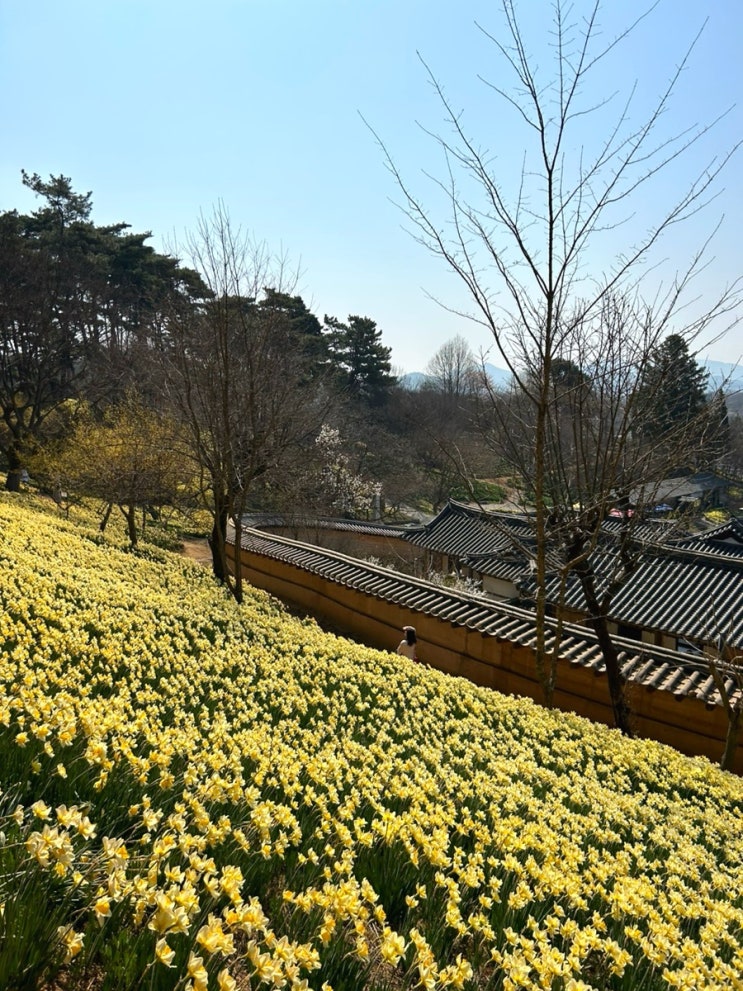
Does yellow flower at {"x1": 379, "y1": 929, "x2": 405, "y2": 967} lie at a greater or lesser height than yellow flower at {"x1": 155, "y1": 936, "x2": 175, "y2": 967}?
lesser

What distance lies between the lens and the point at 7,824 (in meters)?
2.06

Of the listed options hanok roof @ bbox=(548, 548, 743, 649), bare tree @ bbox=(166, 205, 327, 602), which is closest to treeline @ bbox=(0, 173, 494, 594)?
bare tree @ bbox=(166, 205, 327, 602)

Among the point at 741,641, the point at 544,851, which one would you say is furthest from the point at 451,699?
the point at 741,641

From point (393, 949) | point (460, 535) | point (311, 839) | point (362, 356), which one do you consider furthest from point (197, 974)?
point (362, 356)

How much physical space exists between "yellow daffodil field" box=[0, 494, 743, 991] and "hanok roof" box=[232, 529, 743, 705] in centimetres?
311

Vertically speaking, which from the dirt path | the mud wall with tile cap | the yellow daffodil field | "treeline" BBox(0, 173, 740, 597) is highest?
"treeline" BBox(0, 173, 740, 597)

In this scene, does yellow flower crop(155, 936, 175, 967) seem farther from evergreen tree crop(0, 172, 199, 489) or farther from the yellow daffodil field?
evergreen tree crop(0, 172, 199, 489)

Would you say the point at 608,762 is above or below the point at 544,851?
below

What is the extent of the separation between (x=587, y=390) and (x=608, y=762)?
174 inches

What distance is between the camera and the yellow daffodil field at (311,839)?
1.77 meters

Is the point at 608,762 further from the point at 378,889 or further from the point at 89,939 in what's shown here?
the point at 89,939

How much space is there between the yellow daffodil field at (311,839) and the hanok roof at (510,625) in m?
3.11

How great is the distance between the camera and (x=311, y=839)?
110 inches

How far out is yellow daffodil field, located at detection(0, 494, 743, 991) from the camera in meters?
1.77
